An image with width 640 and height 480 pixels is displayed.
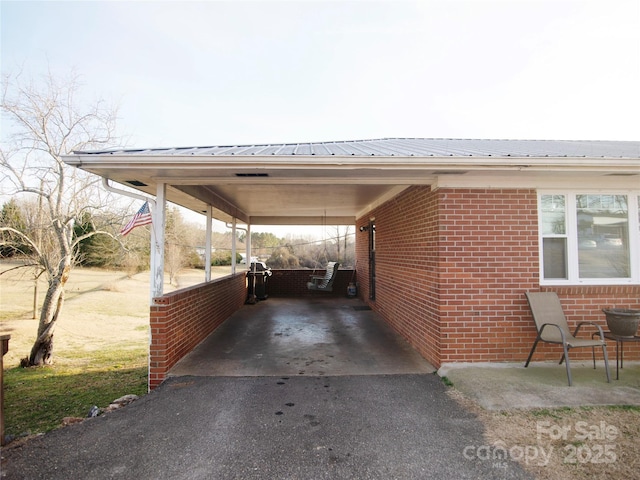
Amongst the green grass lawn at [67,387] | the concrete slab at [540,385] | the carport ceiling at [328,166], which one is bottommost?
the green grass lawn at [67,387]

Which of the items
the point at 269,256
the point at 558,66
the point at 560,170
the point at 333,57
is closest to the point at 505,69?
the point at 558,66

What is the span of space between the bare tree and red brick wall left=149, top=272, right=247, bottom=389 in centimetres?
510

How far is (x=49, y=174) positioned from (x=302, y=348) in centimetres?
887

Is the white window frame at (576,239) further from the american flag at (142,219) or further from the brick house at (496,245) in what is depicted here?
the american flag at (142,219)

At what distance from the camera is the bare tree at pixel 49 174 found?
8.64 metres

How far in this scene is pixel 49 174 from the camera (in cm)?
900

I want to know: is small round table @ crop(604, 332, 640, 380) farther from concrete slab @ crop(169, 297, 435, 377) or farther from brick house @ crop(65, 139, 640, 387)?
concrete slab @ crop(169, 297, 435, 377)

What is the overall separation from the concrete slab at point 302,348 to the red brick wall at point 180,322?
0.17 meters

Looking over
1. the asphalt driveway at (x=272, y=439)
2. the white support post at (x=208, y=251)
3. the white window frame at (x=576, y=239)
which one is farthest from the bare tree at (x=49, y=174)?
the white window frame at (x=576, y=239)

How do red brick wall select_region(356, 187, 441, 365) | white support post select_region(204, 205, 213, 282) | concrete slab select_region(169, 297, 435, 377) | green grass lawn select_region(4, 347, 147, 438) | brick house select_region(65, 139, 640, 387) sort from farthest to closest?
white support post select_region(204, 205, 213, 282) < green grass lawn select_region(4, 347, 147, 438) < red brick wall select_region(356, 187, 441, 365) < concrete slab select_region(169, 297, 435, 377) < brick house select_region(65, 139, 640, 387)

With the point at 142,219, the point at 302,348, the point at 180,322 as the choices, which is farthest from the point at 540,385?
the point at 142,219

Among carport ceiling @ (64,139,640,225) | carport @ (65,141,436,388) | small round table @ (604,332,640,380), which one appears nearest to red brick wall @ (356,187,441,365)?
carport @ (65,141,436,388)

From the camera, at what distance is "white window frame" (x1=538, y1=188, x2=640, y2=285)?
4344 millimetres

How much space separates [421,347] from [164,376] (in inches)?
141
